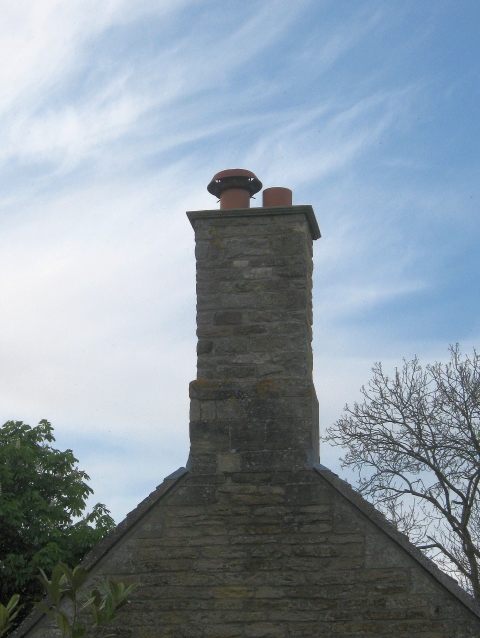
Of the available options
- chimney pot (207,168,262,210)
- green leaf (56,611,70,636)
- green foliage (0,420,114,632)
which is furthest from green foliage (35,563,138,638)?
green foliage (0,420,114,632)

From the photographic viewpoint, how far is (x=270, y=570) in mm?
5617

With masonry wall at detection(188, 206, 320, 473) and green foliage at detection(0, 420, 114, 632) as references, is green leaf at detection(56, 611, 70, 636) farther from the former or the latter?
green foliage at detection(0, 420, 114, 632)

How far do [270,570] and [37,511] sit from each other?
1098 centimetres

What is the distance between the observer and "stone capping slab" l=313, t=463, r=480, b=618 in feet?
17.5

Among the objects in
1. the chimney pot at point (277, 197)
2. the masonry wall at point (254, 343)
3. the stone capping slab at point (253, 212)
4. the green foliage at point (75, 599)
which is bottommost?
the green foliage at point (75, 599)

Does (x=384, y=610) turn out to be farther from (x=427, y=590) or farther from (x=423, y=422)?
(x=423, y=422)

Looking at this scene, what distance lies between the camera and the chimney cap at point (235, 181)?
269 inches

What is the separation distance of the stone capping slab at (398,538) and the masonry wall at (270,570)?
1.6 inches

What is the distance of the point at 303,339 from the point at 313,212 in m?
1.00

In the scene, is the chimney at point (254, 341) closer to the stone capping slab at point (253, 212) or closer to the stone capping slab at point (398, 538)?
the stone capping slab at point (253, 212)

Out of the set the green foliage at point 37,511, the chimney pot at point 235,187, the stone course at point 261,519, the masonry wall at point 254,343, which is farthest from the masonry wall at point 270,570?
the green foliage at point 37,511

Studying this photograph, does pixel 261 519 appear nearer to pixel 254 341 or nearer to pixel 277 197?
pixel 254 341

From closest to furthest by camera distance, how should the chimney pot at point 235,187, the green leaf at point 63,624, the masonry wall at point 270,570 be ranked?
the green leaf at point 63,624, the masonry wall at point 270,570, the chimney pot at point 235,187

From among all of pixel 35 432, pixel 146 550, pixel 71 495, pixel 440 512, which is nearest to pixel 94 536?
pixel 71 495
